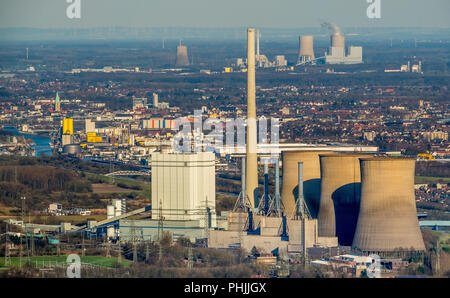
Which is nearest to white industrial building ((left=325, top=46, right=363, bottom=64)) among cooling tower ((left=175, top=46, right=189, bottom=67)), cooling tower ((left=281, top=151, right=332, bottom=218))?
cooling tower ((left=175, top=46, right=189, bottom=67))

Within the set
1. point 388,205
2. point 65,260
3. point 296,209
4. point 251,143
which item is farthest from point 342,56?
point 65,260

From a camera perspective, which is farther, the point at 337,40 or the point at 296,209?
the point at 337,40

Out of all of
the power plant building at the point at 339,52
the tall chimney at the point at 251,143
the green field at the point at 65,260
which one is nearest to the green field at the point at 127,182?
the tall chimney at the point at 251,143

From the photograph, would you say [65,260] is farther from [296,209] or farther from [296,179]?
[296,179]

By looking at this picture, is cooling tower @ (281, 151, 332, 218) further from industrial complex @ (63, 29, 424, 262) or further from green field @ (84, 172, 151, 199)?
green field @ (84, 172, 151, 199)

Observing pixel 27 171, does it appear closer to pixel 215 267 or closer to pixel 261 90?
pixel 215 267

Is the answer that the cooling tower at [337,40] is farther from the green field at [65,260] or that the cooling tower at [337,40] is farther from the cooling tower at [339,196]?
the green field at [65,260]

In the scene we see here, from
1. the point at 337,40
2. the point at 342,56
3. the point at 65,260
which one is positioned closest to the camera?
the point at 65,260
